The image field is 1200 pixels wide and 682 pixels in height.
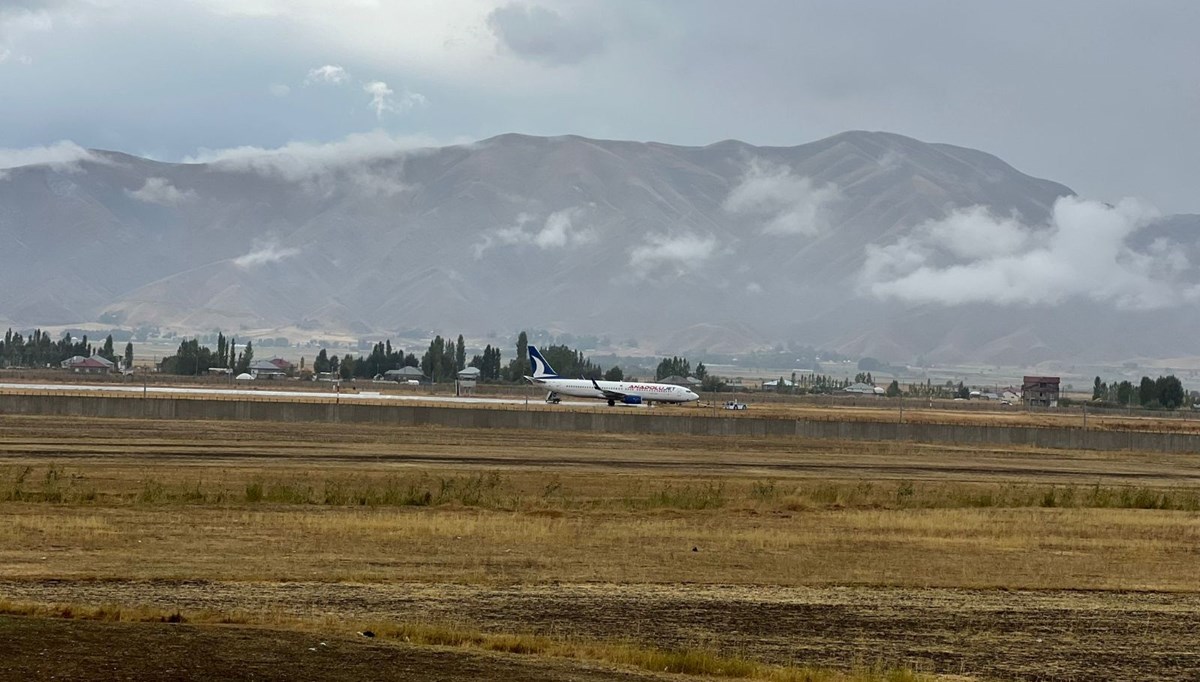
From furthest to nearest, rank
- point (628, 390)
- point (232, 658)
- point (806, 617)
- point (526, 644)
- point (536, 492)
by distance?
point (628, 390)
point (536, 492)
point (806, 617)
point (526, 644)
point (232, 658)

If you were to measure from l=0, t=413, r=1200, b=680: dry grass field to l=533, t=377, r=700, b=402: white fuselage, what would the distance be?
86321 mm

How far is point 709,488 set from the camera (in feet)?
174

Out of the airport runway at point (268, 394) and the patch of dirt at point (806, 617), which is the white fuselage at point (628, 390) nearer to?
the airport runway at point (268, 394)

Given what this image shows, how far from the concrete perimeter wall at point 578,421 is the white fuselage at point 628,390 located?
48.0 meters

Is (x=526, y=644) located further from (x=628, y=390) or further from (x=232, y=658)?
(x=628, y=390)

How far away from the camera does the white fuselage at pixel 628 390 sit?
492ft

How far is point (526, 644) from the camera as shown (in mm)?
22375

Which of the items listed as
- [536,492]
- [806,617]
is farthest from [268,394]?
[806,617]

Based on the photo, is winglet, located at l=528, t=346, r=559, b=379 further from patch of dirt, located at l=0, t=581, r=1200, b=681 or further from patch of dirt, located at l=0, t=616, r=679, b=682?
patch of dirt, located at l=0, t=616, r=679, b=682

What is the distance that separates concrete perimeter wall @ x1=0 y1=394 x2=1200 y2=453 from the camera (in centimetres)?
9119

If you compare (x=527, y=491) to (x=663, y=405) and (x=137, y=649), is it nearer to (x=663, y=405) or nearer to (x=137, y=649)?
(x=137, y=649)

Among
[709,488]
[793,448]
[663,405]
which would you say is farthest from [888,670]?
[663,405]

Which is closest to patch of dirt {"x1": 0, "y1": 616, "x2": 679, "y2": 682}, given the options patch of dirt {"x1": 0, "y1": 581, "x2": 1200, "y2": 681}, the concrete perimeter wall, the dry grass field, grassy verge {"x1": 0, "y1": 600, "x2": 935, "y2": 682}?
the dry grass field

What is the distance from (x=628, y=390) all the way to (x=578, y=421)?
5378 cm
